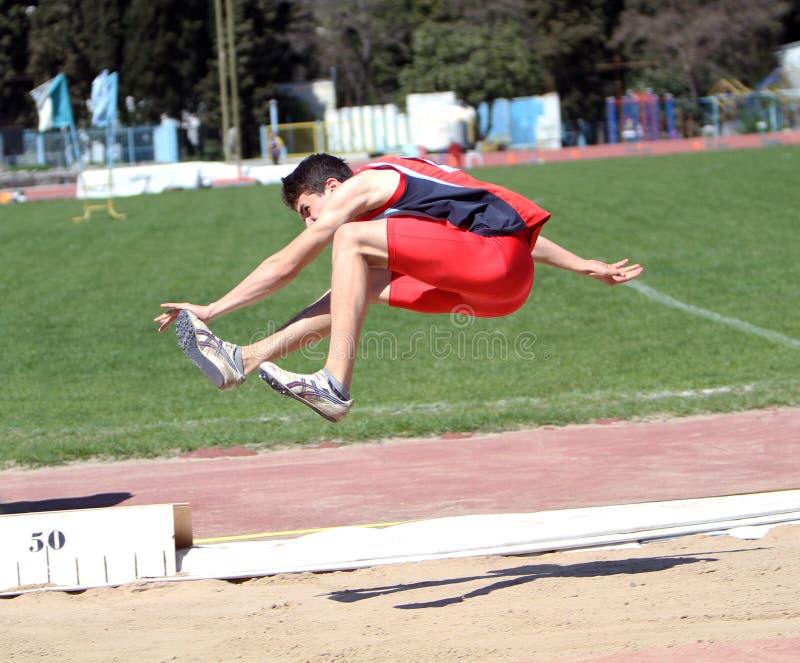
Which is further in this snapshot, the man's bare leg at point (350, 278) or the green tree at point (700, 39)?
the green tree at point (700, 39)

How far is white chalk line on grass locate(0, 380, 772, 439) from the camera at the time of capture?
8.34 meters

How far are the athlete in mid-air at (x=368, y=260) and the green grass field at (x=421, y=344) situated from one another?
3.28 meters

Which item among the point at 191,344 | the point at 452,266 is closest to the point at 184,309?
the point at 191,344

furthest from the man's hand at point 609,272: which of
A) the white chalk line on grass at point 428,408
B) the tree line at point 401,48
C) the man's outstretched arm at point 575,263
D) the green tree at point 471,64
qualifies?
the tree line at point 401,48

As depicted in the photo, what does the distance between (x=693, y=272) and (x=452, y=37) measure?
3762 centimetres

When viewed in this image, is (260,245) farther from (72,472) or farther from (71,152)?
(71,152)

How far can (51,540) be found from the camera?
4.94 m

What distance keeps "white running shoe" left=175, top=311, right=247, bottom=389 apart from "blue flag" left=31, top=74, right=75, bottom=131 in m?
22.3

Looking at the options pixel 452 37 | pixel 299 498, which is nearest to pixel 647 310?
pixel 299 498

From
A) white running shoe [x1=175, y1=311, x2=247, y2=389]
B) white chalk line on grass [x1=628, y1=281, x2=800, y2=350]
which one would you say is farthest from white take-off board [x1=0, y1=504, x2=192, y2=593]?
white chalk line on grass [x1=628, y1=281, x2=800, y2=350]

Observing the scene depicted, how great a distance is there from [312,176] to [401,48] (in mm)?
54924

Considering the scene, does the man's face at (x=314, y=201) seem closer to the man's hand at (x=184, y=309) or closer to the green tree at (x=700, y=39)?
the man's hand at (x=184, y=309)

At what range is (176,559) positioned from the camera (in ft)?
16.1

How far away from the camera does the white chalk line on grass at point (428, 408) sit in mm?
8336
